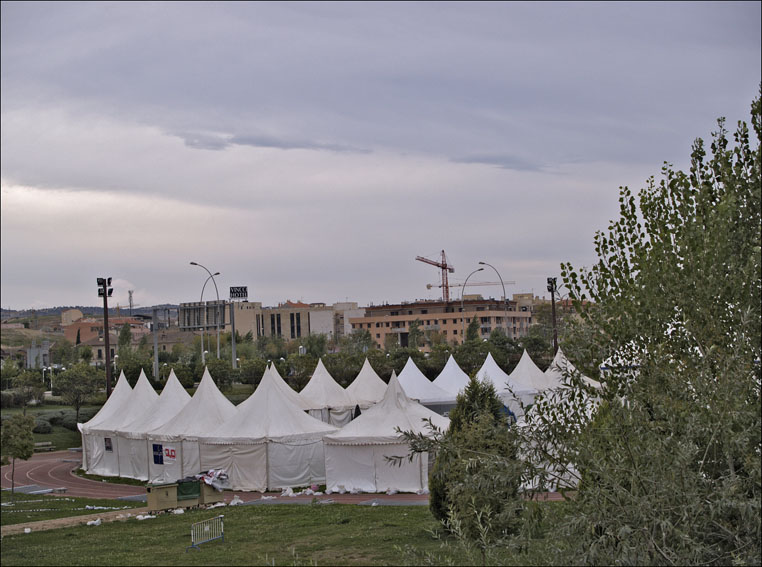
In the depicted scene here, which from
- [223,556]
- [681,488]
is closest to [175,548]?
[223,556]

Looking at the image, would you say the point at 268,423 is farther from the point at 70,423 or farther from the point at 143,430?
the point at 70,423

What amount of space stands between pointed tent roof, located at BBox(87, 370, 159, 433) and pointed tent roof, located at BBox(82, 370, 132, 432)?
14cm

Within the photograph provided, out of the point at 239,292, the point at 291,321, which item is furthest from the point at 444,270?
the point at 239,292

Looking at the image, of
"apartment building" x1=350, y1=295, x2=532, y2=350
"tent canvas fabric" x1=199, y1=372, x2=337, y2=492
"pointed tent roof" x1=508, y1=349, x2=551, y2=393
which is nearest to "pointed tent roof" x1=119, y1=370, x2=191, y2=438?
"tent canvas fabric" x1=199, y1=372, x2=337, y2=492

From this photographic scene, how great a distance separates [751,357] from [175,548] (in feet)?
33.7

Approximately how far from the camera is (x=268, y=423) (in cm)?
2738

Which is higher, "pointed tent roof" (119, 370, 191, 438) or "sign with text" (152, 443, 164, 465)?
"pointed tent roof" (119, 370, 191, 438)

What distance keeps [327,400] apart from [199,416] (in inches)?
381

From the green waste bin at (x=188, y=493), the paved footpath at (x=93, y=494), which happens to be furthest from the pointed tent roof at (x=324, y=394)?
the green waste bin at (x=188, y=493)

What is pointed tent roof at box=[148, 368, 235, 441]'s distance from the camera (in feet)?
93.3

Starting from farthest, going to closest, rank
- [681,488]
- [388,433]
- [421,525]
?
[388,433], [421,525], [681,488]

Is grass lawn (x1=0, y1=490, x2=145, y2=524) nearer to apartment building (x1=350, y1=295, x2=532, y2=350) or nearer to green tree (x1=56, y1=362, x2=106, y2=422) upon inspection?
green tree (x1=56, y1=362, x2=106, y2=422)

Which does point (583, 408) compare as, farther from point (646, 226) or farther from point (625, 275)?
point (646, 226)

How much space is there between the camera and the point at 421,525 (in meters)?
18.0
